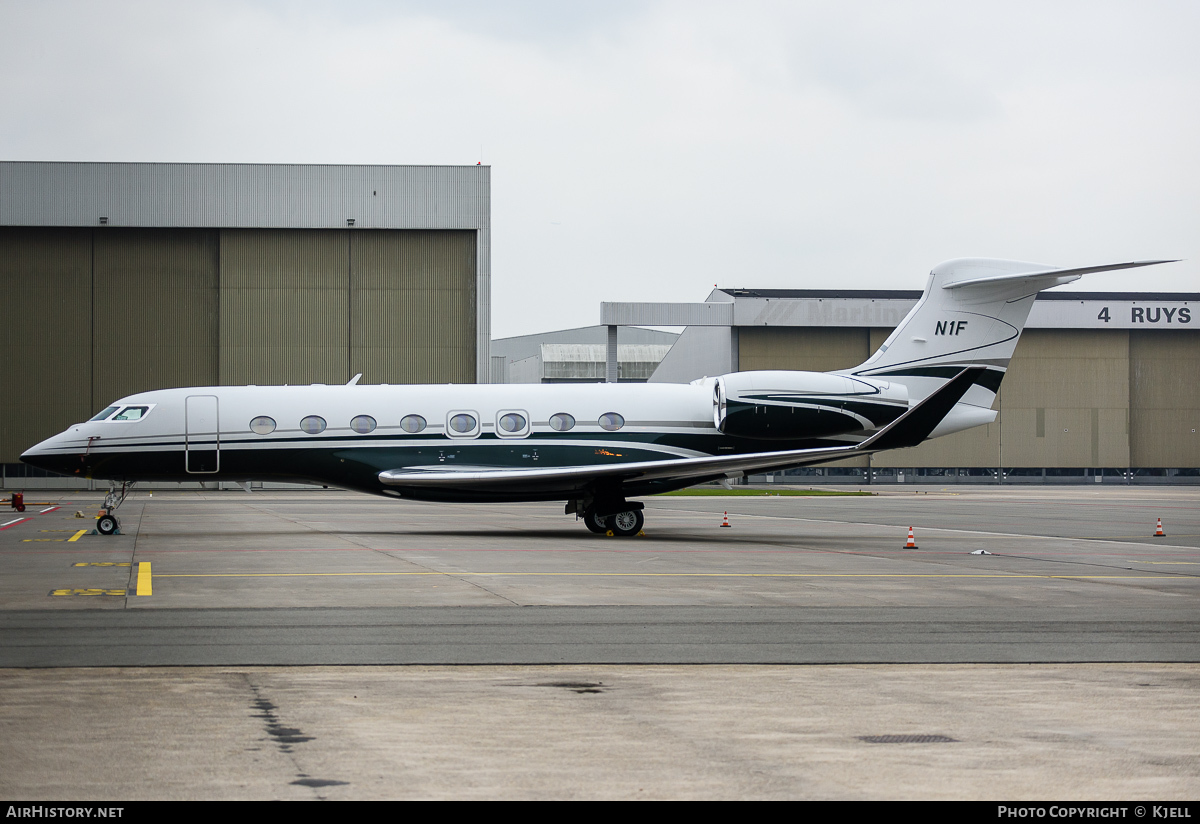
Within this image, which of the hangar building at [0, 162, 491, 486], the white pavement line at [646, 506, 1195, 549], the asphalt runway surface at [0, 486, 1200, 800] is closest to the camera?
the asphalt runway surface at [0, 486, 1200, 800]

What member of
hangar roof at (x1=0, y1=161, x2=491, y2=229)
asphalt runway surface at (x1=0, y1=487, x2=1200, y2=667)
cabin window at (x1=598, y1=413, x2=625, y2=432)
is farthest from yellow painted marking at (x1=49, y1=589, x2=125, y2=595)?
hangar roof at (x1=0, y1=161, x2=491, y2=229)

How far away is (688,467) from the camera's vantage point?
22328mm

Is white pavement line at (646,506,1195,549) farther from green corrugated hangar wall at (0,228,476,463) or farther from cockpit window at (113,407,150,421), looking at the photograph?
green corrugated hangar wall at (0,228,476,463)

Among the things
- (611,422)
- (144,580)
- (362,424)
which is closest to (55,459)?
(362,424)

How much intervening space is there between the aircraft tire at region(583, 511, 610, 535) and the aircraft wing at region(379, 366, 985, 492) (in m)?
0.86

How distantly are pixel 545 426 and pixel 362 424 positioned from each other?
12.3ft

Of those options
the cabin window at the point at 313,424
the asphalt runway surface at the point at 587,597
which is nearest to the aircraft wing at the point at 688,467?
the asphalt runway surface at the point at 587,597

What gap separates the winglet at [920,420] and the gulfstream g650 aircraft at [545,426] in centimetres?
86

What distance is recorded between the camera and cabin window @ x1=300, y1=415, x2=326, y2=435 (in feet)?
77.6

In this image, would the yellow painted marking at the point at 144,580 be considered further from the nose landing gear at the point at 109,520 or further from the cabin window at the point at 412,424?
the cabin window at the point at 412,424

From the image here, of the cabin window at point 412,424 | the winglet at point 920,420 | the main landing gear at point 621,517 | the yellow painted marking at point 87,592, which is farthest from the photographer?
the cabin window at point 412,424

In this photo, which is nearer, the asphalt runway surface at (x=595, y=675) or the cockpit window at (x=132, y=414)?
the asphalt runway surface at (x=595, y=675)

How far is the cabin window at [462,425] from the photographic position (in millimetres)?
23922

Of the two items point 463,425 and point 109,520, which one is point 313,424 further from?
point 109,520
